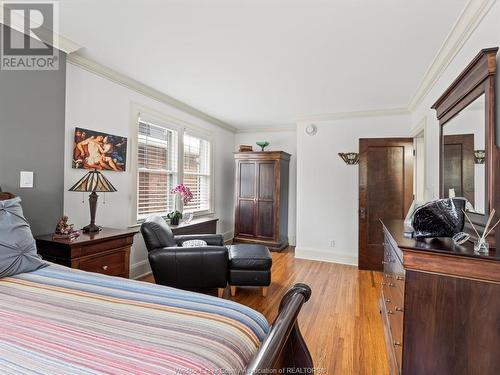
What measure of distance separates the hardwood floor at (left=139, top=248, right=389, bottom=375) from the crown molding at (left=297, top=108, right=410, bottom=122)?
7.95ft

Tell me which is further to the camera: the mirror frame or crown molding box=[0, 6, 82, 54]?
crown molding box=[0, 6, 82, 54]

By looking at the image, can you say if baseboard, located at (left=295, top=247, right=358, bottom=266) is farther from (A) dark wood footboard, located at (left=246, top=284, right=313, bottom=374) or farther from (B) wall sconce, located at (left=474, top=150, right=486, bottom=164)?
(A) dark wood footboard, located at (left=246, top=284, right=313, bottom=374)

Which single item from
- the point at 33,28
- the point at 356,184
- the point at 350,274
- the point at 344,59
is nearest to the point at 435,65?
the point at 344,59

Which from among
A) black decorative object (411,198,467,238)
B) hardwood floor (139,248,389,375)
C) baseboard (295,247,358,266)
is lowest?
hardwood floor (139,248,389,375)

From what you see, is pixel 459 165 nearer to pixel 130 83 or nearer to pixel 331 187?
pixel 331 187

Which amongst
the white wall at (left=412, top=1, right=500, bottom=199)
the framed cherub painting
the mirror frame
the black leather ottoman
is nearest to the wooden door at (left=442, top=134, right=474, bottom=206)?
the mirror frame

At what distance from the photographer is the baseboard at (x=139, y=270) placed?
11.1 ft

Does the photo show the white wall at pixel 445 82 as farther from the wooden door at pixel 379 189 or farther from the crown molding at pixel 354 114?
the wooden door at pixel 379 189

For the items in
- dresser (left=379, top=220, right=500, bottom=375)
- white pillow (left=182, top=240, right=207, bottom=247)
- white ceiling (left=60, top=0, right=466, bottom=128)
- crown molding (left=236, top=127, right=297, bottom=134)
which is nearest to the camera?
dresser (left=379, top=220, right=500, bottom=375)

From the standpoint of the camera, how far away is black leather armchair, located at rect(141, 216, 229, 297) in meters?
2.63

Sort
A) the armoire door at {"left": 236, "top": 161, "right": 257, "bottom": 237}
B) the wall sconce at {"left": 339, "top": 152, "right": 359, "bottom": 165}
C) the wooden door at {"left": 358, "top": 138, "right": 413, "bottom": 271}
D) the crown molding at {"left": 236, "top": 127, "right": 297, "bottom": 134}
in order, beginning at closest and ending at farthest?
the wooden door at {"left": 358, "top": 138, "right": 413, "bottom": 271}, the wall sconce at {"left": 339, "top": 152, "right": 359, "bottom": 165}, the armoire door at {"left": 236, "top": 161, "right": 257, "bottom": 237}, the crown molding at {"left": 236, "top": 127, "right": 297, "bottom": 134}

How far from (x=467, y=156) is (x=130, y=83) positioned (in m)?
3.40

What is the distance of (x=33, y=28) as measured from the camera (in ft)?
7.04

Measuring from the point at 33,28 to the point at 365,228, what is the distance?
4391 mm
